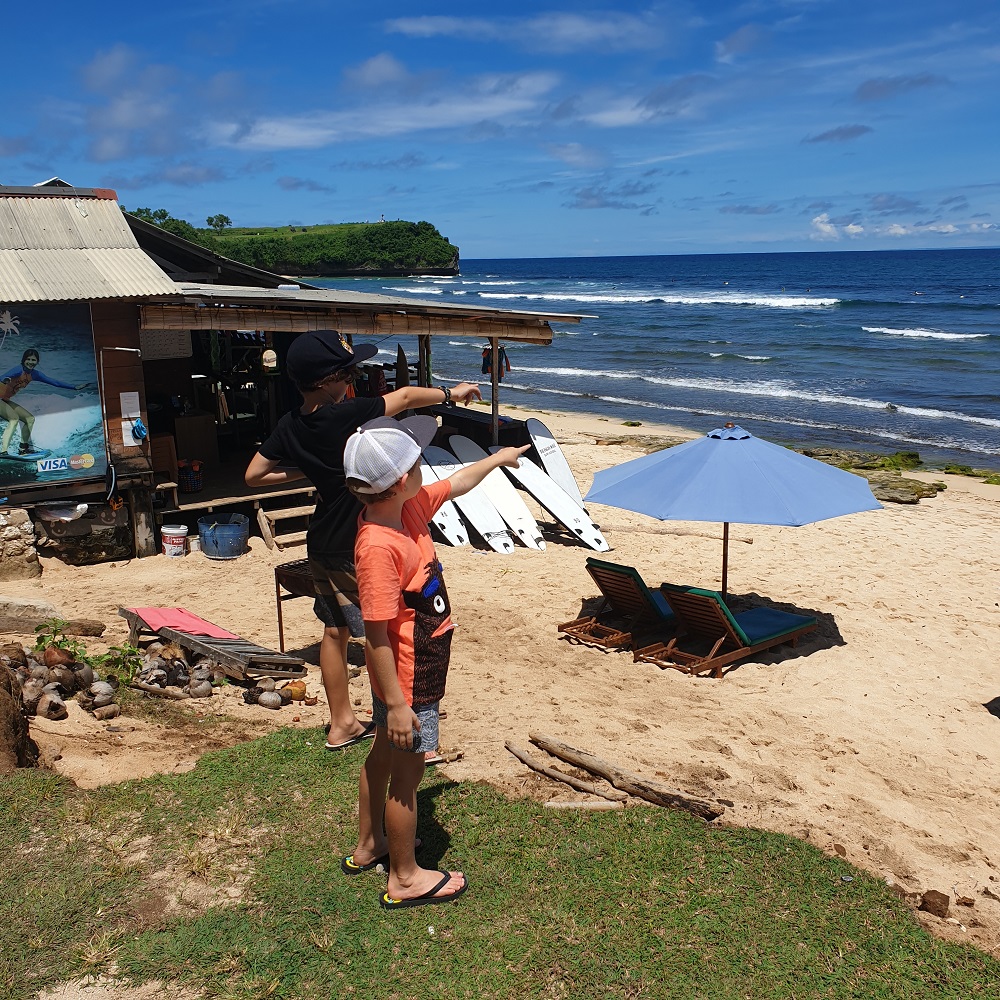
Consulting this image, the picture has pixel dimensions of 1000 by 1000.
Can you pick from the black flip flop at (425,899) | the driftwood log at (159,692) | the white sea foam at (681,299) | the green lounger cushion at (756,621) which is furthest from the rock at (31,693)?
the white sea foam at (681,299)

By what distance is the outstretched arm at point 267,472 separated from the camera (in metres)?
4.66

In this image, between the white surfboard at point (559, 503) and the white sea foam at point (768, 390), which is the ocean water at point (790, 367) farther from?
the white surfboard at point (559, 503)

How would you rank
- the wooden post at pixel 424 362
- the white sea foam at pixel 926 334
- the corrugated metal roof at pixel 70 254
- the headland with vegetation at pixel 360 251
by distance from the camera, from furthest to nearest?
the headland with vegetation at pixel 360 251 → the white sea foam at pixel 926 334 → the wooden post at pixel 424 362 → the corrugated metal roof at pixel 70 254

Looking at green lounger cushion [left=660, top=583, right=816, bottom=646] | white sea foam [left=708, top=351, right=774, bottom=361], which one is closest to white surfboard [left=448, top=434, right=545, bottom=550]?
green lounger cushion [left=660, top=583, right=816, bottom=646]

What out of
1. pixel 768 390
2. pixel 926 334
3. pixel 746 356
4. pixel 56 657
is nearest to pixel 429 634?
pixel 56 657

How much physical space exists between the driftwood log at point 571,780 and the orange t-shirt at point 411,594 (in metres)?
1.73

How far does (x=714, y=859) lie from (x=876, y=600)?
5842 mm

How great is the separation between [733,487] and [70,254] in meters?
7.38

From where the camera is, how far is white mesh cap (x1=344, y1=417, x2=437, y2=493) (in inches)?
126

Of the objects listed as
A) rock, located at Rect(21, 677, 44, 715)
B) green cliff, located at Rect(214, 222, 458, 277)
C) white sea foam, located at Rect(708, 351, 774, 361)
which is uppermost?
green cliff, located at Rect(214, 222, 458, 277)

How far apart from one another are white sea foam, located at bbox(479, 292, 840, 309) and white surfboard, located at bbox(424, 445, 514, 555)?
51.7 m

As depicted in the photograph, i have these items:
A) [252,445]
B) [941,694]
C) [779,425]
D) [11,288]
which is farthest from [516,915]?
[779,425]

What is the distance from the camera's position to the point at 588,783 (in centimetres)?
493

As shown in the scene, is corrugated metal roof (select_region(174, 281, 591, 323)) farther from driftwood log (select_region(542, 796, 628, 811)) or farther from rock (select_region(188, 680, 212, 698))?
driftwood log (select_region(542, 796, 628, 811))
